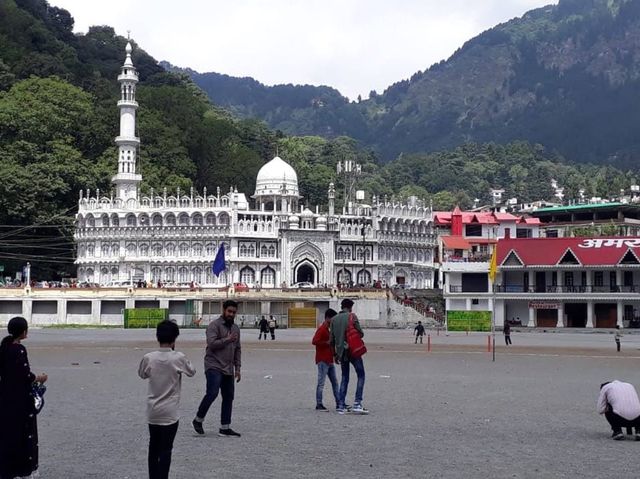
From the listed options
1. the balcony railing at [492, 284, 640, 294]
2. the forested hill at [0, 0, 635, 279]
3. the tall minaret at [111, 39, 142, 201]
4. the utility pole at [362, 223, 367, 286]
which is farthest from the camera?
the utility pole at [362, 223, 367, 286]

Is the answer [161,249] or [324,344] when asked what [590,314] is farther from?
[324,344]

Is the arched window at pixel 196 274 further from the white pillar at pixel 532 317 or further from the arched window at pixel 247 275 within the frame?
the white pillar at pixel 532 317

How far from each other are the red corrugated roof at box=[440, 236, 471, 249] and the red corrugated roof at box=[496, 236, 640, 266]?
1913cm

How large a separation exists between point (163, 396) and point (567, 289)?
67.1m

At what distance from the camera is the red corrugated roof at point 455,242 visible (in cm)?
9725

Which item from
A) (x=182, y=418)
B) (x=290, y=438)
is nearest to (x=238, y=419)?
(x=182, y=418)

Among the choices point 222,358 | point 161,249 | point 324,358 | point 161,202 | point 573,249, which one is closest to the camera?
point 222,358

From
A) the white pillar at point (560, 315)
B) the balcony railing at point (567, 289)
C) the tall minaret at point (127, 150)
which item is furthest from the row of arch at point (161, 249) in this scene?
the white pillar at point (560, 315)

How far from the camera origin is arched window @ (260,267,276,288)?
83312 millimetres

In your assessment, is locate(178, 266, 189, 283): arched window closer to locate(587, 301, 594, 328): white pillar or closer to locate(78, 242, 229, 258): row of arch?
locate(78, 242, 229, 258): row of arch

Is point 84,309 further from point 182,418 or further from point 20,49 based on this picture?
point 182,418

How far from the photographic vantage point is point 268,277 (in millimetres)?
83625

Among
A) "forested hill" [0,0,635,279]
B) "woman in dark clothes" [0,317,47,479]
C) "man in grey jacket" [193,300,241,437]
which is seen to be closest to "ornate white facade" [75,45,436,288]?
"forested hill" [0,0,635,279]

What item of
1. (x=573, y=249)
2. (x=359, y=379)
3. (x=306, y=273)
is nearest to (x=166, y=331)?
(x=359, y=379)
